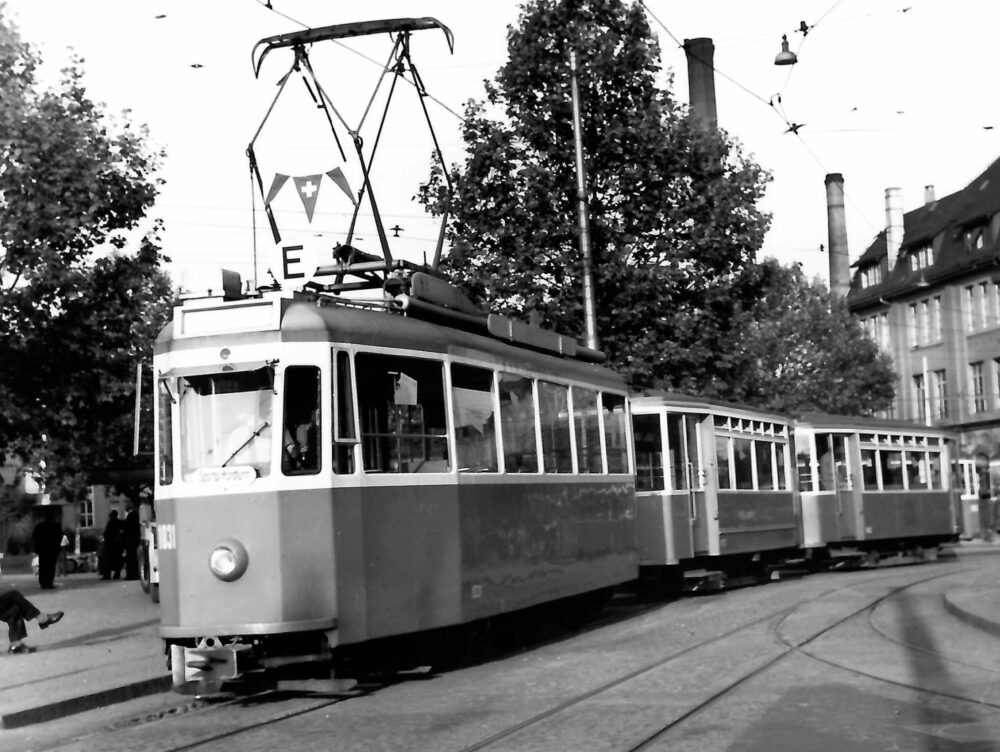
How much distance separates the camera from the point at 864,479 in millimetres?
29406

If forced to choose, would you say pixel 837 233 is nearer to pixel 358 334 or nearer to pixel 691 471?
pixel 691 471

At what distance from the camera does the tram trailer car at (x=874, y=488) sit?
92.5 feet

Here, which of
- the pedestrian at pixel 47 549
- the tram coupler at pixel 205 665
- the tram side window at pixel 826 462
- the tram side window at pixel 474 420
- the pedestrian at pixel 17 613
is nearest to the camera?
the tram coupler at pixel 205 665

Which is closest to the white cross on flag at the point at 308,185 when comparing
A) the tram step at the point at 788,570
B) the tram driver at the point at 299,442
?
the tram driver at the point at 299,442

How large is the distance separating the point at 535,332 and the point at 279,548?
491 centimetres

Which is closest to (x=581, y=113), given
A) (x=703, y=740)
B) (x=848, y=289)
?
(x=703, y=740)

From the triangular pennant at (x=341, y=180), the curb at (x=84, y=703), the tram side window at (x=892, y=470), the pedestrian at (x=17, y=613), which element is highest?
the triangular pennant at (x=341, y=180)

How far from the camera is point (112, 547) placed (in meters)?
35.2

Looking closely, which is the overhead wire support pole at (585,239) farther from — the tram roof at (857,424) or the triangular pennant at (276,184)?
the triangular pennant at (276,184)

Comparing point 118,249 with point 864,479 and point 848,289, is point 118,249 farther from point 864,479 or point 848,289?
point 848,289

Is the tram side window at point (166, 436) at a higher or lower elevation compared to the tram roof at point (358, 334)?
lower

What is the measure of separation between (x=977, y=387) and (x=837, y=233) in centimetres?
1465

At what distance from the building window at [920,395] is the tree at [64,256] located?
48636 mm

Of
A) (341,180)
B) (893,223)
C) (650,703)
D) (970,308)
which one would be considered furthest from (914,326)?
(650,703)
